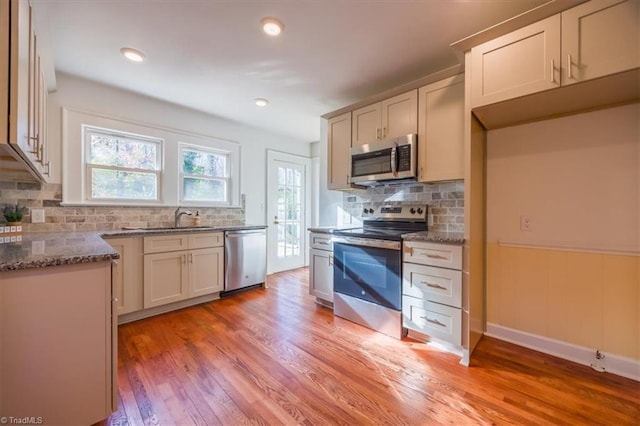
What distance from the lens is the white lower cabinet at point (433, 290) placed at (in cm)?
202

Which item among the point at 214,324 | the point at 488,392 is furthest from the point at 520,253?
the point at 214,324

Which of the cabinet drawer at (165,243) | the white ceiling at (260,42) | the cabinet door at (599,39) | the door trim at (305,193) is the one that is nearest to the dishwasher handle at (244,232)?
the cabinet drawer at (165,243)

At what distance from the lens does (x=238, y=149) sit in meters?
4.07

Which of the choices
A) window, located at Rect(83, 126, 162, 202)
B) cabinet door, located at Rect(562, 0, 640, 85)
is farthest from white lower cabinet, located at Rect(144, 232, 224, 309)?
cabinet door, located at Rect(562, 0, 640, 85)

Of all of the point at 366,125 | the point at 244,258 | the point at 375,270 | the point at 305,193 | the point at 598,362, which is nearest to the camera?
the point at 598,362

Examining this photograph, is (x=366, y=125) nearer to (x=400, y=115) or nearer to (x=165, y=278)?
(x=400, y=115)

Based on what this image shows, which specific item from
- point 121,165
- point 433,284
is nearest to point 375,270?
point 433,284

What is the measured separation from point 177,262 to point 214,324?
0.84m

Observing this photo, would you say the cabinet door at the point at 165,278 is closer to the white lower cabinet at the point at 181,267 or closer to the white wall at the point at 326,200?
the white lower cabinet at the point at 181,267

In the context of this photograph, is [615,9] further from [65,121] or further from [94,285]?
[65,121]

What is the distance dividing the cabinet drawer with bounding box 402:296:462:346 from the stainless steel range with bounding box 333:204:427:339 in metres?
0.08

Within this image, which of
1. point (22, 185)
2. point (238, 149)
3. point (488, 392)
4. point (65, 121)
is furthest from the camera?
point (238, 149)

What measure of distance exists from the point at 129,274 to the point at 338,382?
2231 mm

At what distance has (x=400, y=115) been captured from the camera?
2.56 m
